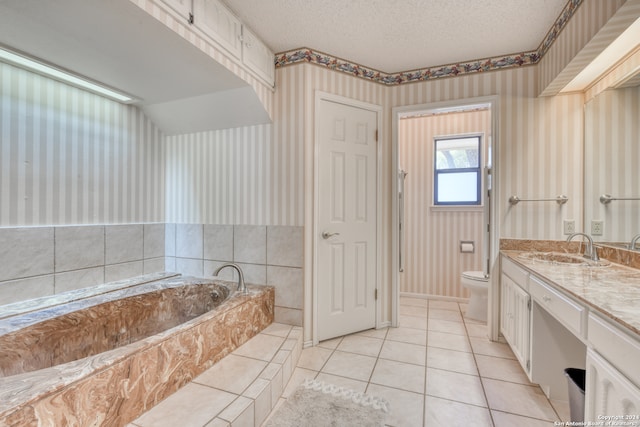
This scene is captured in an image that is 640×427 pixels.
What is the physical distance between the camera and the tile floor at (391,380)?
4.50ft

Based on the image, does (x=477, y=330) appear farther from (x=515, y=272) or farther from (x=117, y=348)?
(x=117, y=348)

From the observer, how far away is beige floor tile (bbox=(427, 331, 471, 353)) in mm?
2373

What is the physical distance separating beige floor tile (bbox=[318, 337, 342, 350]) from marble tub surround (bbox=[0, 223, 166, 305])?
175 cm

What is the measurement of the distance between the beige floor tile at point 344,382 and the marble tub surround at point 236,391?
0.74 feet

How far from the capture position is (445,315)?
312 centimetres

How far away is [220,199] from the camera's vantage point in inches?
105

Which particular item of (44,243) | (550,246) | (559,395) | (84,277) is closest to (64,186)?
(44,243)

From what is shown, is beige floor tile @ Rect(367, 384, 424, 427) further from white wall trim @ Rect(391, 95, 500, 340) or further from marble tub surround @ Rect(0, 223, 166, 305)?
marble tub surround @ Rect(0, 223, 166, 305)

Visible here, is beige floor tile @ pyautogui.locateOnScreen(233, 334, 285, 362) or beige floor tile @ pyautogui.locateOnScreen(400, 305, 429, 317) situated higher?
beige floor tile @ pyautogui.locateOnScreen(233, 334, 285, 362)

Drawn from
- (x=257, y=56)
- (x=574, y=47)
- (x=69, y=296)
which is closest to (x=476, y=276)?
(x=574, y=47)

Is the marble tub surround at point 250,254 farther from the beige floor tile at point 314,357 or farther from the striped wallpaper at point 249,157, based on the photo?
the beige floor tile at point 314,357

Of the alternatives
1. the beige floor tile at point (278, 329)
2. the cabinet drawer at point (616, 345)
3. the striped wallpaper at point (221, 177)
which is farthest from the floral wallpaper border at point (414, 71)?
the beige floor tile at point (278, 329)

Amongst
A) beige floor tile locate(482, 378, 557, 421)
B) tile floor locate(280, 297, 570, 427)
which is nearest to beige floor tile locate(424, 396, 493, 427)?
tile floor locate(280, 297, 570, 427)

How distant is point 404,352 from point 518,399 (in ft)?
2.53
